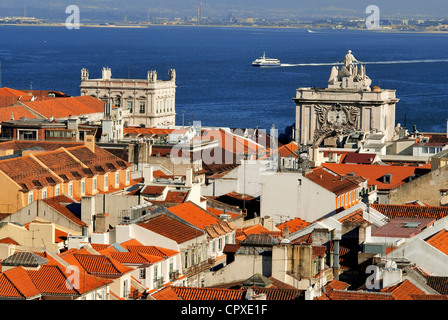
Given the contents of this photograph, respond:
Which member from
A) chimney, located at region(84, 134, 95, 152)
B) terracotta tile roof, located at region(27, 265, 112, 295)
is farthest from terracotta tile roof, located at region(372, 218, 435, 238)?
chimney, located at region(84, 134, 95, 152)

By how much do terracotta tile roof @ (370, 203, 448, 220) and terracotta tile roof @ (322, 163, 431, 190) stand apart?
13623mm

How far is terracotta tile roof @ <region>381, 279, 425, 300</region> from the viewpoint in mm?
25344

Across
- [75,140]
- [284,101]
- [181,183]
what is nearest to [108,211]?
[181,183]

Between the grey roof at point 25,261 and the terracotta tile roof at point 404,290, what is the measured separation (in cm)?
624

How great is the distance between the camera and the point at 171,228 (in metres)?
35.3

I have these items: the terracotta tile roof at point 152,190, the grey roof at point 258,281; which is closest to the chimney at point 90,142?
the terracotta tile roof at point 152,190

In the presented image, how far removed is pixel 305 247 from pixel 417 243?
8.54ft

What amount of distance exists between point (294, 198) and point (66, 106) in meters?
48.9

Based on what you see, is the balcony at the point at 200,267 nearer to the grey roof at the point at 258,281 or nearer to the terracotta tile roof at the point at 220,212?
the grey roof at the point at 258,281

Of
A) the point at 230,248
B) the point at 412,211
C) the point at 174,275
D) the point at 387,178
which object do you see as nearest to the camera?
the point at 174,275

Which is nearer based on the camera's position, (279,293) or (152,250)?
(279,293)

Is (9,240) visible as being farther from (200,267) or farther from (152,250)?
(200,267)

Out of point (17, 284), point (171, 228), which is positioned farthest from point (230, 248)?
point (17, 284)

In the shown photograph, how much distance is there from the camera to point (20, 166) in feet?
158
